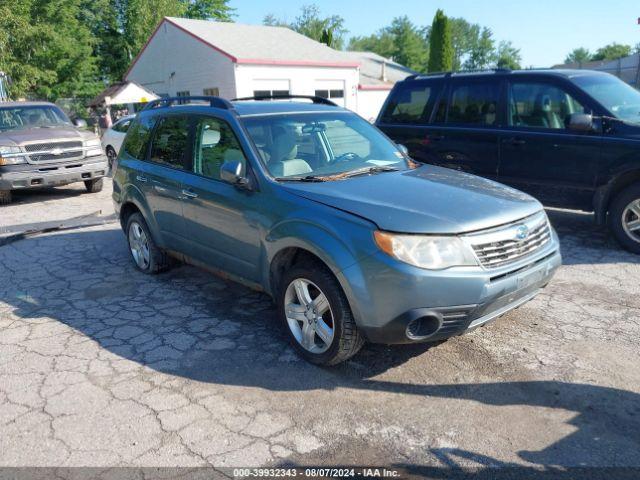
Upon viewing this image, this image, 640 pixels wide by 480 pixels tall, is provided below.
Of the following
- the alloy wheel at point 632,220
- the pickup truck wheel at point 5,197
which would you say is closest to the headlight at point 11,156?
the pickup truck wheel at point 5,197

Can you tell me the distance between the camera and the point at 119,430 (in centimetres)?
308

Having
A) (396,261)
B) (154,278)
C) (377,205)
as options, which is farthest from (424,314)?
(154,278)

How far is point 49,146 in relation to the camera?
387 inches

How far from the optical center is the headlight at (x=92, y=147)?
10.4 meters

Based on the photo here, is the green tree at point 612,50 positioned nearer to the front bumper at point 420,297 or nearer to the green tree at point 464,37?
the green tree at point 464,37

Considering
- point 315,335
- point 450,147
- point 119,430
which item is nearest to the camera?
point 119,430

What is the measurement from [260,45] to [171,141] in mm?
23526

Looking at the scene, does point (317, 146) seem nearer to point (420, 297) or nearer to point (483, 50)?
point (420, 297)

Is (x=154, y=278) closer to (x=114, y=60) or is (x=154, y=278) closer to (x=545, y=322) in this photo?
(x=545, y=322)

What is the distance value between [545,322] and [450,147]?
3339 millimetres

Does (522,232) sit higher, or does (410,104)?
(410,104)

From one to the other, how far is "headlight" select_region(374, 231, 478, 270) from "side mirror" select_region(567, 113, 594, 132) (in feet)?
11.1

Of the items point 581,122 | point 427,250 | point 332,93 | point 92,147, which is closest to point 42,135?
point 92,147

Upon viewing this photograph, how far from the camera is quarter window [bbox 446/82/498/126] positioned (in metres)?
6.76
